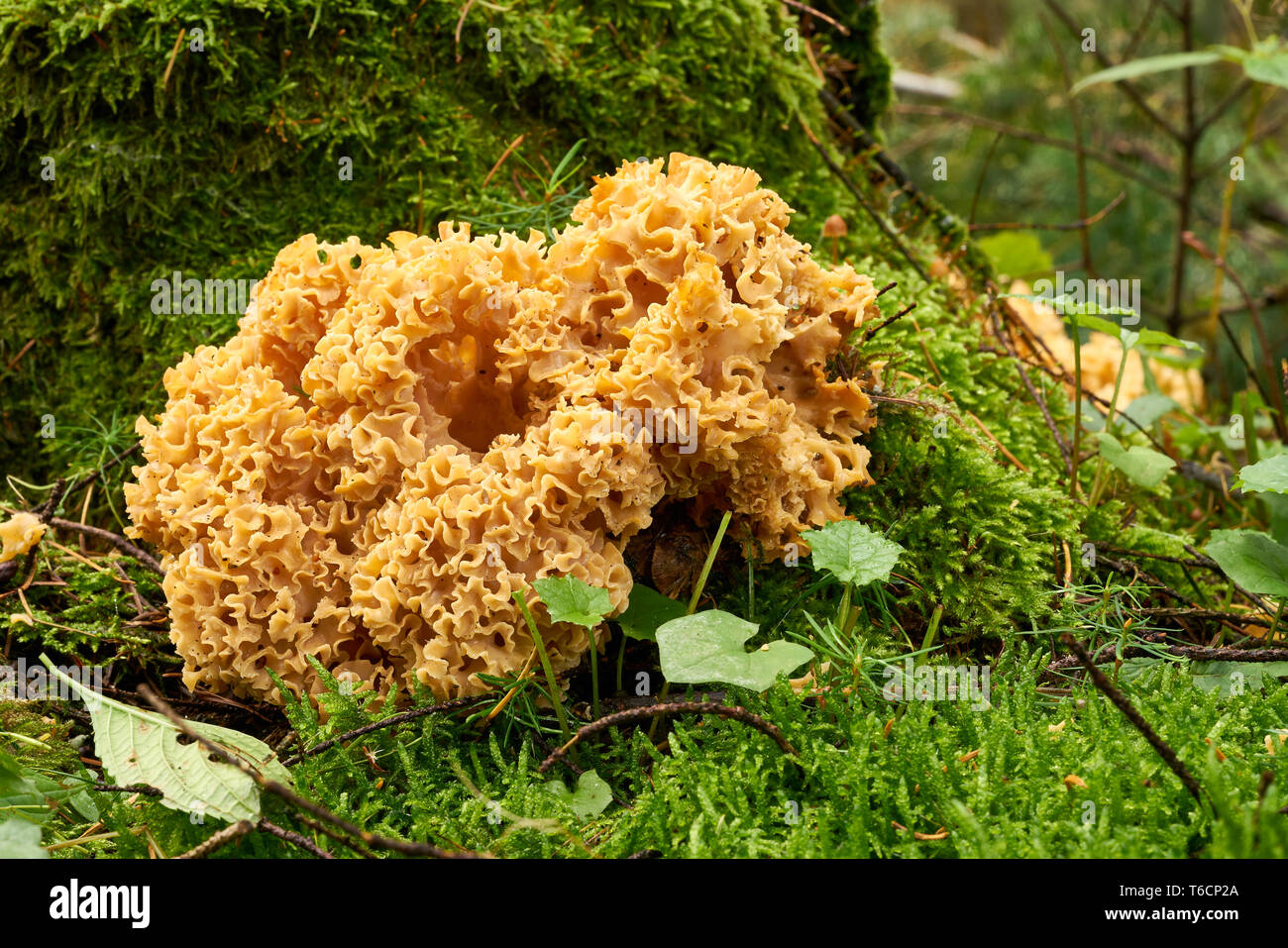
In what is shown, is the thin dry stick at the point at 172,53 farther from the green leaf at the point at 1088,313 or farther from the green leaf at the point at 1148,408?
the green leaf at the point at 1148,408

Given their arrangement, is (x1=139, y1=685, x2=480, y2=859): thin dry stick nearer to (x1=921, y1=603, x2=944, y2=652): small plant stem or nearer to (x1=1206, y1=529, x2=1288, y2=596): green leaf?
(x1=921, y1=603, x2=944, y2=652): small plant stem

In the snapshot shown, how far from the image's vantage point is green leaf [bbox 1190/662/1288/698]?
312 cm

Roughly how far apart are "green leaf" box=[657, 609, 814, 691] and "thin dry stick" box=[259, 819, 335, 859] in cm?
96

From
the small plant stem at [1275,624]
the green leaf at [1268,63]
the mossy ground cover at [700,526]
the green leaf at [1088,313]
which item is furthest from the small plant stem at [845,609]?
the green leaf at [1268,63]

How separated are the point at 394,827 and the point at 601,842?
626 millimetres

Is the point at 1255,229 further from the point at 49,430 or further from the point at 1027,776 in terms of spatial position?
the point at 49,430

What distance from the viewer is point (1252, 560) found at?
3328 millimetres

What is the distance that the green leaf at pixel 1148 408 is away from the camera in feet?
15.2

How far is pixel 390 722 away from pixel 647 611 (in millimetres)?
870

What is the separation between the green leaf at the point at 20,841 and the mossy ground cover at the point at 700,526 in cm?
22

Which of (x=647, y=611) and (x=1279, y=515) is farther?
(x=1279, y=515)

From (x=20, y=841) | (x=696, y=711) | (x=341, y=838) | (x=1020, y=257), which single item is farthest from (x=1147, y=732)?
(x=1020, y=257)

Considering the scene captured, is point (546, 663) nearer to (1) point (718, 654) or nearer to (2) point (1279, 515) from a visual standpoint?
(1) point (718, 654)
